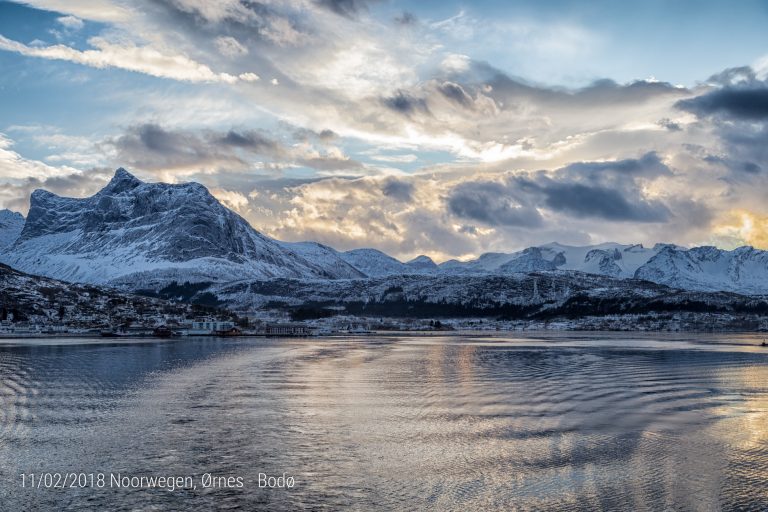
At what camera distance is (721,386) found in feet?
284

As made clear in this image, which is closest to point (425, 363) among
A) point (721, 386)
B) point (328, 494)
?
point (721, 386)

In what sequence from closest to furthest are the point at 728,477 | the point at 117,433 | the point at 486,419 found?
1. the point at 728,477
2. the point at 117,433
3. the point at 486,419

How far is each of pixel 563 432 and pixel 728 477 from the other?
14664 mm

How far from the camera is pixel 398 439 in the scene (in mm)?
51500

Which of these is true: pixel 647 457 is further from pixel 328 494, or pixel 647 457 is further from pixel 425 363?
pixel 425 363

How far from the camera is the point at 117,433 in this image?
171 ft

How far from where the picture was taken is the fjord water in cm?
3672

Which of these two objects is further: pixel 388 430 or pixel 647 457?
pixel 388 430

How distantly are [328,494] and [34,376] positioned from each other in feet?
232

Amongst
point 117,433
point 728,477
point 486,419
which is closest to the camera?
point 728,477

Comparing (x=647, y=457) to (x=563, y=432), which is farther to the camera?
(x=563, y=432)

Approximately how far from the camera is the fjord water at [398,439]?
36.7m

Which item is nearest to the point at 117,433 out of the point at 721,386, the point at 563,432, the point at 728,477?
the point at 563,432

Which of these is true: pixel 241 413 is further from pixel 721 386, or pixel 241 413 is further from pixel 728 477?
pixel 721 386
